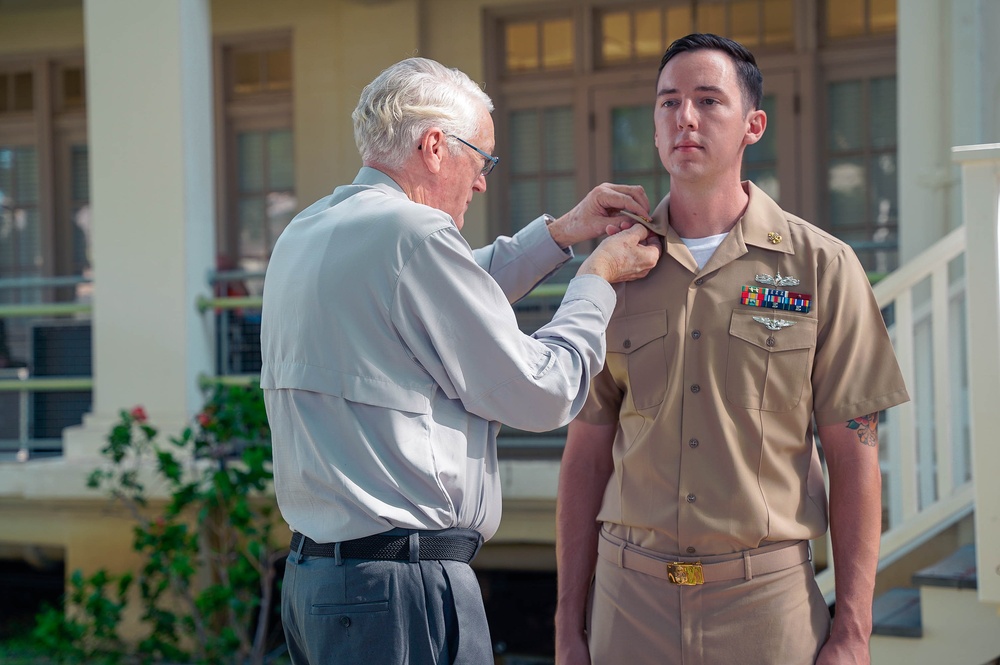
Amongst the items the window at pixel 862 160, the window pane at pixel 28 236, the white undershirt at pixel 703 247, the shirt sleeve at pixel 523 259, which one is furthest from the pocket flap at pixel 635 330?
the window pane at pixel 28 236

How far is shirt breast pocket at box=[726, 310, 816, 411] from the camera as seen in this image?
2270 mm

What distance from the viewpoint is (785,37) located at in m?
7.63

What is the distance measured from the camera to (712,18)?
25.6 ft

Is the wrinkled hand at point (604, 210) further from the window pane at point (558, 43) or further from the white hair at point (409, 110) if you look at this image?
the window pane at point (558, 43)

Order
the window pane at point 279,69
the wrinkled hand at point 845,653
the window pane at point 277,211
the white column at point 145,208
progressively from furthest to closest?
the window pane at point 277,211, the window pane at point 279,69, the white column at point 145,208, the wrinkled hand at point 845,653

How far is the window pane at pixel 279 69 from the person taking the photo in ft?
28.9

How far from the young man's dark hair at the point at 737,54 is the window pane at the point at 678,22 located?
572 cm

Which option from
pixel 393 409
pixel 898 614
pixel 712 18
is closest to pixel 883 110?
pixel 712 18

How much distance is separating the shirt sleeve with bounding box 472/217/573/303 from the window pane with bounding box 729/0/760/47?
18.3ft

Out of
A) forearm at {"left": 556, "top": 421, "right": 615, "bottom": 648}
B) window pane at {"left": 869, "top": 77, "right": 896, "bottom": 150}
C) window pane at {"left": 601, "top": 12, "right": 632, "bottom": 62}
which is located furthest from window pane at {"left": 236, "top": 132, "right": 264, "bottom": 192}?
forearm at {"left": 556, "top": 421, "right": 615, "bottom": 648}

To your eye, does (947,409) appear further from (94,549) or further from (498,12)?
(498,12)

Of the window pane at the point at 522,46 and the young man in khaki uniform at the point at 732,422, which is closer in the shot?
the young man in khaki uniform at the point at 732,422

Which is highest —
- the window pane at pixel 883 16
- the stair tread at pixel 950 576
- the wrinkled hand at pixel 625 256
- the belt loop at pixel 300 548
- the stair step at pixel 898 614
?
the window pane at pixel 883 16

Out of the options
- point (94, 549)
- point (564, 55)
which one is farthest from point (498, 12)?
point (94, 549)
